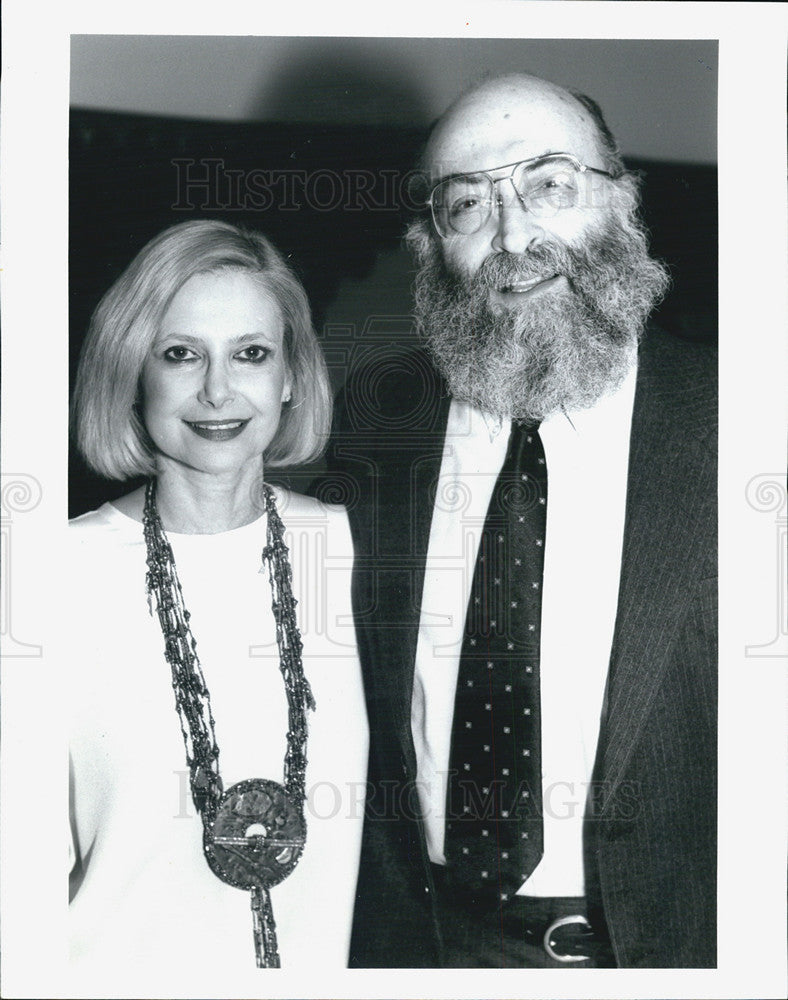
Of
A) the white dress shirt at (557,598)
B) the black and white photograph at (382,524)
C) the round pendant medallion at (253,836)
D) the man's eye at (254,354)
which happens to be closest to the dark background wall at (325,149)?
the black and white photograph at (382,524)

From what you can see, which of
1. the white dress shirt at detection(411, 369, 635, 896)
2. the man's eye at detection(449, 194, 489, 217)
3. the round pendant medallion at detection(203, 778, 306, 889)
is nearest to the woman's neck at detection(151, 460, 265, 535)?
the white dress shirt at detection(411, 369, 635, 896)

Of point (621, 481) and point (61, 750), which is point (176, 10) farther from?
point (61, 750)

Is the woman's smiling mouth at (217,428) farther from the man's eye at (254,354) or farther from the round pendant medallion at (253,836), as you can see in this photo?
the round pendant medallion at (253,836)

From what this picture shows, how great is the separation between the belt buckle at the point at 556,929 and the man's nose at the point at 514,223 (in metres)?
1.23

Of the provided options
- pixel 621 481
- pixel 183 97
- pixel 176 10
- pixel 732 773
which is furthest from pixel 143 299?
pixel 732 773

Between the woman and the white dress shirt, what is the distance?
0.49 feet

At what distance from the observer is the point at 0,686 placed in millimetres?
1755

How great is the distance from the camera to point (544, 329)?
172 cm

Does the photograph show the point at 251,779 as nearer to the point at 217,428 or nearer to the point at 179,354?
the point at 217,428

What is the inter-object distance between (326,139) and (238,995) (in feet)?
5.30

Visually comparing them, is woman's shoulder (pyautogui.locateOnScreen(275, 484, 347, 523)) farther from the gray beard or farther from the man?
the gray beard

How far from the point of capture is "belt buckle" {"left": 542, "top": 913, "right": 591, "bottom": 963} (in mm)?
1705

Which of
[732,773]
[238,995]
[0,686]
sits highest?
[0,686]

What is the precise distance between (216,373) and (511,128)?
70cm
